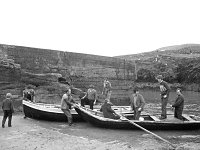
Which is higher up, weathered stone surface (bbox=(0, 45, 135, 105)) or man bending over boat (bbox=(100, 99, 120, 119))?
weathered stone surface (bbox=(0, 45, 135, 105))

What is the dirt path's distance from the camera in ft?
27.7

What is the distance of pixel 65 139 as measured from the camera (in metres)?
9.35

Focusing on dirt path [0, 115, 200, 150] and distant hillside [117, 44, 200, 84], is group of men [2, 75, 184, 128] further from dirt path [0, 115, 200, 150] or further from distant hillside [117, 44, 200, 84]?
distant hillside [117, 44, 200, 84]

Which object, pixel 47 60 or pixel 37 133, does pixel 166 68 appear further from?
Result: pixel 37 133

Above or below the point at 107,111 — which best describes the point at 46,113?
below

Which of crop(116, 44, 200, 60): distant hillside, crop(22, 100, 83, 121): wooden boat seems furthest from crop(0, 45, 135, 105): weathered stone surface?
crop(116, 44, 200, 60): distant hillside

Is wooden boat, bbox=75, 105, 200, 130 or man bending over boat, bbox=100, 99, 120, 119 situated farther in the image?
man bending over boat, bbox=100, 99, 120, 119

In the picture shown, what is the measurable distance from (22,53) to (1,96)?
3595 millimetres

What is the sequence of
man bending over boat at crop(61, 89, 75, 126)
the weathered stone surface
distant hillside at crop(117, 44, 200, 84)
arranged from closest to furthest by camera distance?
man bending over boat at crop(61, 89, 75, 126) → the weathered stone surface → distant hillside at crop(117, 44, 200, 84)

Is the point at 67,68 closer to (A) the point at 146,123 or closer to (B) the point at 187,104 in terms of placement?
(B) the point at 187,104

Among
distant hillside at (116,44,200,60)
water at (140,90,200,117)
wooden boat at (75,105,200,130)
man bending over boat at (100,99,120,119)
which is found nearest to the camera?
wooden boat at (75,105,200,130)

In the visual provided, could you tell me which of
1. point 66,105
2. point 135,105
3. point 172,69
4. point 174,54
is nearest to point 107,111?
point 135,105

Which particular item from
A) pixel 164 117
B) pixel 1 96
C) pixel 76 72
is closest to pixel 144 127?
pixel 164 117

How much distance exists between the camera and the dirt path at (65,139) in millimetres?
8445
